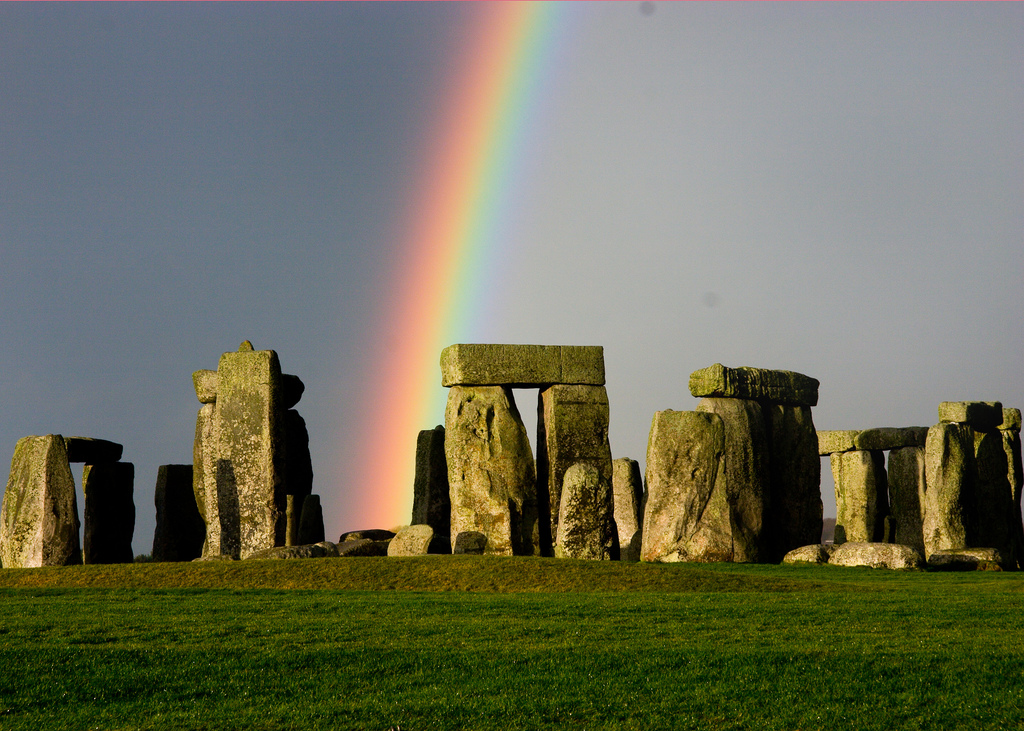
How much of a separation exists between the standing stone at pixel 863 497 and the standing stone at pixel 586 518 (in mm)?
11634

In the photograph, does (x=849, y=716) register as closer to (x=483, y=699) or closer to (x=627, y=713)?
(x=627, y=713)

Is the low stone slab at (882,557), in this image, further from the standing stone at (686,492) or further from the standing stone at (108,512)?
the standing stone at (108,512)

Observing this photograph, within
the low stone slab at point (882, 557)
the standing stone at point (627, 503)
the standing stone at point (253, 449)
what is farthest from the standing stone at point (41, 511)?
the low stone slab at point (882, 557)

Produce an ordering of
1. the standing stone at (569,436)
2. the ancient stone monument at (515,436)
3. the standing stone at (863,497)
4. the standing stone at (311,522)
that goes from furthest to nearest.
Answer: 1. the standing stone at (863,497)
2. the standing stone at (311,522)
3. the standing stone at (569,436)
4. the ancient stone monument at (515,436)

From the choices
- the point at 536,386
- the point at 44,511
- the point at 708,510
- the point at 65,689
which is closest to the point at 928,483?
the point at 708,510

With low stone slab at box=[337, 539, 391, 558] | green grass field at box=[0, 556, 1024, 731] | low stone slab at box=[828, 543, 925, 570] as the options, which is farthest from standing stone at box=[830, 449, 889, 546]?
green grass field at box=[0, 556, 1024, 731]

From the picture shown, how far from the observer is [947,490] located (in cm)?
2289

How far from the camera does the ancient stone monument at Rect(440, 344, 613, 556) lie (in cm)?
1969

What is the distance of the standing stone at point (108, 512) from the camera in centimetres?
2247

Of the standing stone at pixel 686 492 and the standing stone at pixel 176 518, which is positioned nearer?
the standing stone at pixel 686 492

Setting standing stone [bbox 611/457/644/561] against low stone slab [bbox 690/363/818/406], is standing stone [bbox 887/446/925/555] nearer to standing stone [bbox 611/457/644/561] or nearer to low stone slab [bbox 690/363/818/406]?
low stone slab [bbox 690/363/818/406]

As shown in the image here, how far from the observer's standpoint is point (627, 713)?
6.97m

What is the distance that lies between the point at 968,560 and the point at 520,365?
7.90m

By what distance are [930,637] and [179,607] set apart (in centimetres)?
690
